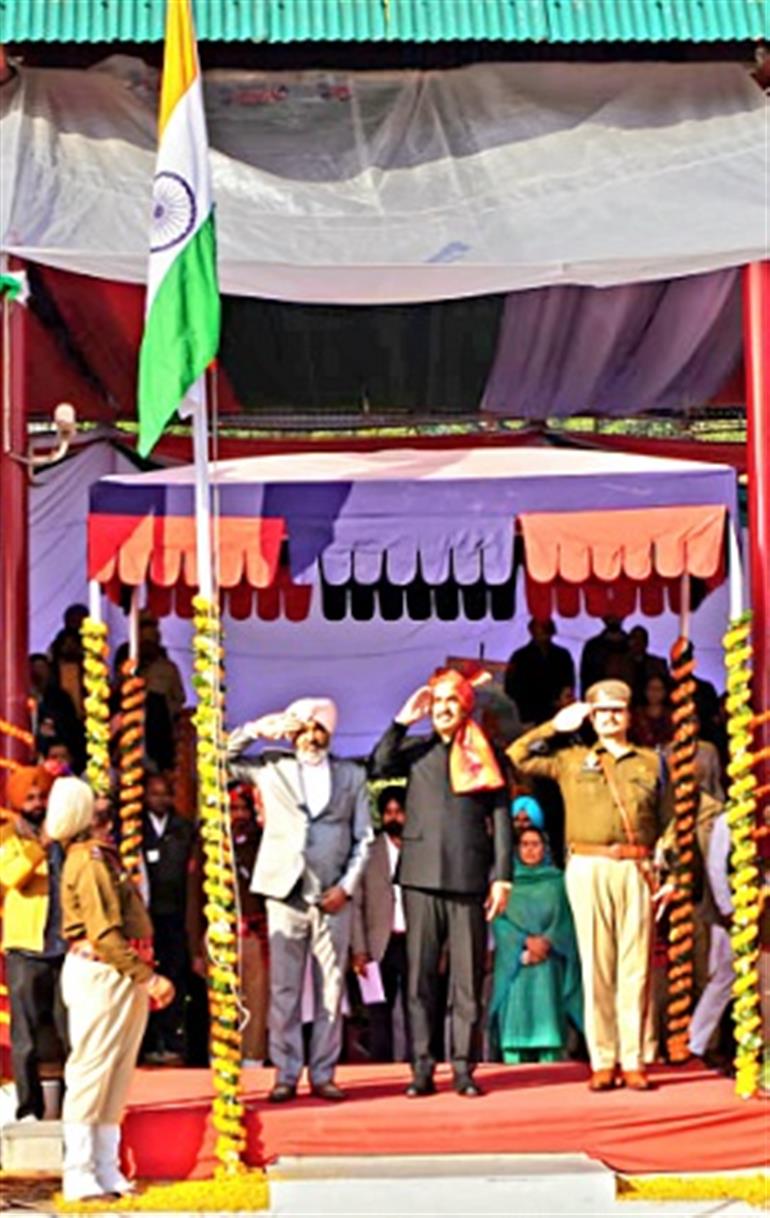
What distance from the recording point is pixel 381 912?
11.8 m

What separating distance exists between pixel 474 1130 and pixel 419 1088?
1.50 feet

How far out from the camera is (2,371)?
477 inches

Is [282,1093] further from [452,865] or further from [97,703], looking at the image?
[97,703]

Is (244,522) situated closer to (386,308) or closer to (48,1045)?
(48,1045)

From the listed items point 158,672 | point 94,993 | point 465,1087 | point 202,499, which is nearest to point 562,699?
point 158,672

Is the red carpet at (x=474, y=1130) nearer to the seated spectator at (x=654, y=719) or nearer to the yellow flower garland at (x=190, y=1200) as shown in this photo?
the yellow flower garland at (x=190, y=1200)

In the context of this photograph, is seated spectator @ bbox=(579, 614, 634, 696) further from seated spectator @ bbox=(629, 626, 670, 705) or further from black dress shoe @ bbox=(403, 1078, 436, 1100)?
black dress shoe @ bbox=(403, 1078, 436, 1100)

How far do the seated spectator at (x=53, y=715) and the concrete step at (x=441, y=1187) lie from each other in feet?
12.7

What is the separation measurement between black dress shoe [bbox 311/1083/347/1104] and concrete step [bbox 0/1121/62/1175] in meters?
1.17

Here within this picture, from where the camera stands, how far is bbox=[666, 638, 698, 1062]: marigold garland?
40.0ft

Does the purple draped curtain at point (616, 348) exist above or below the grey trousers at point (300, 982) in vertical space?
above

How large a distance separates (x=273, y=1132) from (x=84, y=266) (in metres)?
4.29

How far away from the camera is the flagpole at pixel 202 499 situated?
10.8 meters

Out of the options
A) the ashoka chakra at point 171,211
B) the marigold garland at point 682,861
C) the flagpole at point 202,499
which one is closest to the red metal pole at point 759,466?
the marigold garland at point 682,861
